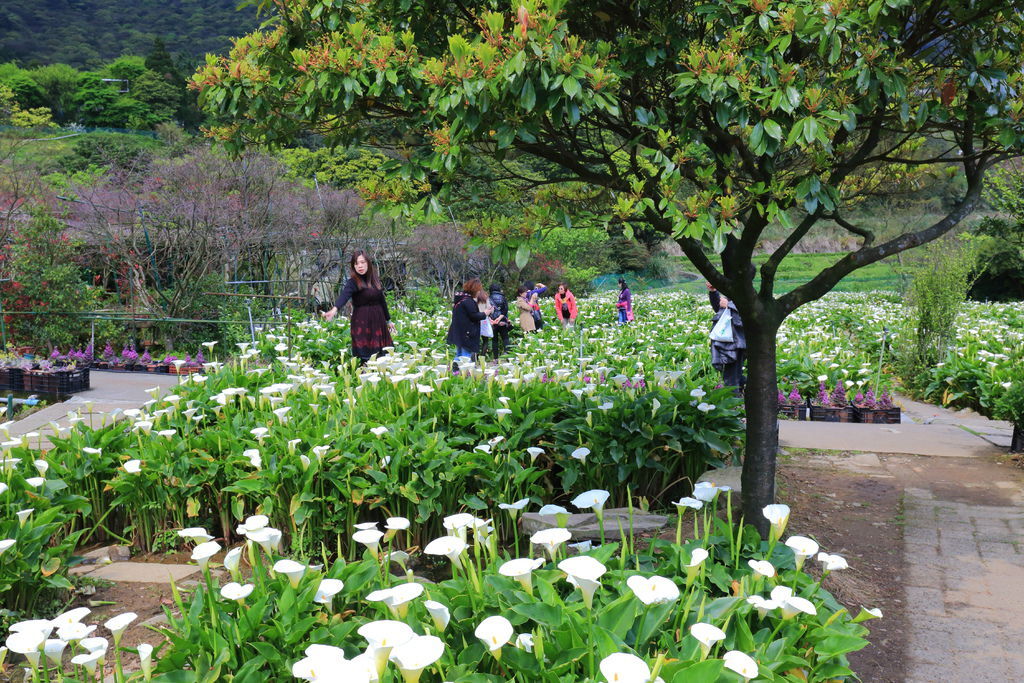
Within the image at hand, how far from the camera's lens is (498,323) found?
12.2 meters

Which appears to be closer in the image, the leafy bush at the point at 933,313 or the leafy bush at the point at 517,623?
the leafy bush at the point at 517,623

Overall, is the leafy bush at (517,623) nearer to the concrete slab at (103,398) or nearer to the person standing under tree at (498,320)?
the concrete slab at (103,398)

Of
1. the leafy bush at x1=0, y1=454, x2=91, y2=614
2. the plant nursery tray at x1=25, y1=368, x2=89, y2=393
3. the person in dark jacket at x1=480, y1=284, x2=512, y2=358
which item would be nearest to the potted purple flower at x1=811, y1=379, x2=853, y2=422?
the person in dark jacket at x1=480, y1=284, x2=512, y2=358

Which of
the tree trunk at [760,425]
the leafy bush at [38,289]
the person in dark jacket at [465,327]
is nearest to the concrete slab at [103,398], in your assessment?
the leafy bush at [38,289]

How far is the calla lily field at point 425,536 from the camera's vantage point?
6.24 ft

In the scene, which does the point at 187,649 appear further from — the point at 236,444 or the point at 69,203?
the point at 69,203

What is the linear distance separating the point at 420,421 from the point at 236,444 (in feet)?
3.38

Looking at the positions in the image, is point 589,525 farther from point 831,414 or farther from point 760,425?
point 831,414

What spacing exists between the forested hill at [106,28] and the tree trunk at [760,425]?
65.1 meters

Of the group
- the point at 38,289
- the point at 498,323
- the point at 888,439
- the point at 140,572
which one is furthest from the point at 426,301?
the point at 140,572

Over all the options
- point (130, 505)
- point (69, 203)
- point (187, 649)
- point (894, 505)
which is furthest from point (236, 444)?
point (69, 203)

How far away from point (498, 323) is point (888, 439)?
266 inches

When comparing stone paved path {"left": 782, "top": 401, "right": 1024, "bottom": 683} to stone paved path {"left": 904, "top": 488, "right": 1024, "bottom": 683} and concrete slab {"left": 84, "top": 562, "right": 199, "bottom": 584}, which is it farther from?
concrete slab {"left": 84, "top": 562, "right": 199, "bottom": 584}

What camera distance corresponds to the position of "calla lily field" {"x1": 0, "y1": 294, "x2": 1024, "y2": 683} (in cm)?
190
